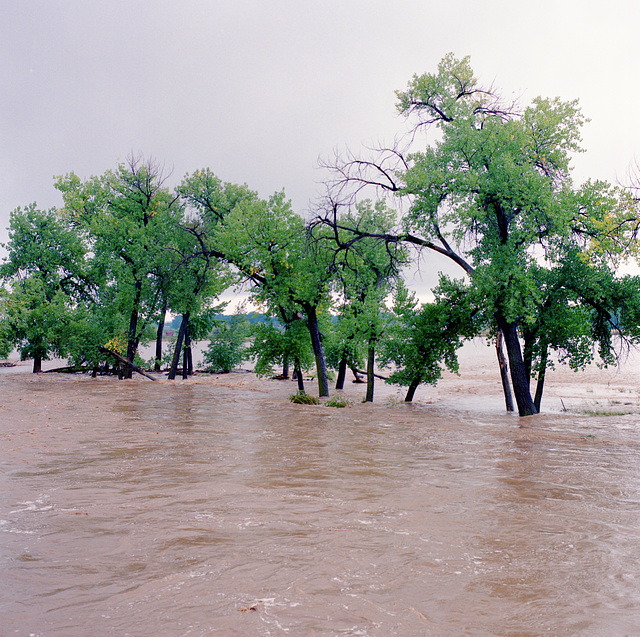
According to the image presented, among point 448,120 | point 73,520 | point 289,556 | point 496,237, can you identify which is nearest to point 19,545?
point 73,520

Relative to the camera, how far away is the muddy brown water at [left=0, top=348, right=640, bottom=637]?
349 centimetres

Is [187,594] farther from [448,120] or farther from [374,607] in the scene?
[448,120]

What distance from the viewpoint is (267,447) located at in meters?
10.3

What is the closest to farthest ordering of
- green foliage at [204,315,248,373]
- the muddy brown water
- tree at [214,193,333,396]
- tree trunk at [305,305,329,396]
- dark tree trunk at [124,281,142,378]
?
the muddy brown water < tree at [214,193,333,396] < tree trunk at [305,305,329,396] < dark tree trunk at [124,281,142,378] < green foliage at [204,315,248,373]

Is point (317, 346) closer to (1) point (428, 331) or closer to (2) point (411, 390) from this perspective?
(2) point (411, 390)

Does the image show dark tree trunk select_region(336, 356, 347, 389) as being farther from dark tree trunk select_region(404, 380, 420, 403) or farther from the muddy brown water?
the muddy brown water

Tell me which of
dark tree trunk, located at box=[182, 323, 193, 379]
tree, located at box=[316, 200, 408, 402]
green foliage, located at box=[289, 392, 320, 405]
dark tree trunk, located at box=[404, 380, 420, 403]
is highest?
tree, located at box=[316, 200, 408, 402]

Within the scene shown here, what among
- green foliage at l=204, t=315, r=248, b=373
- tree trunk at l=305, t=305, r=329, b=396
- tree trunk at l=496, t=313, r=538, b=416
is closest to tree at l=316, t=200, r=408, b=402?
tree trunk at l=305, t=305, r=329, b=396

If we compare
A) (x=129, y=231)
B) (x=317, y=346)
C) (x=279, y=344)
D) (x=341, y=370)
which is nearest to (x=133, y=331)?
(x=129, y=231)

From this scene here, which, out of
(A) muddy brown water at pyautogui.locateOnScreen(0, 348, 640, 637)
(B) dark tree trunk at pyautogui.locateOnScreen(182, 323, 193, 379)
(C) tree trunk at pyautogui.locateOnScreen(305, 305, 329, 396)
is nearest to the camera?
(A) muddy brown water at pyautogui.locateOnScreen(0, 348, 640, 637)

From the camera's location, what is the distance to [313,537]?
5020 millimetres

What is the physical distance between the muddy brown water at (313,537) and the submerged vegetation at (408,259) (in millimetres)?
7953

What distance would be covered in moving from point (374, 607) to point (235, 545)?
1.69m

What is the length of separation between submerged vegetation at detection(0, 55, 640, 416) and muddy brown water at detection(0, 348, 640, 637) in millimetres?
7953
